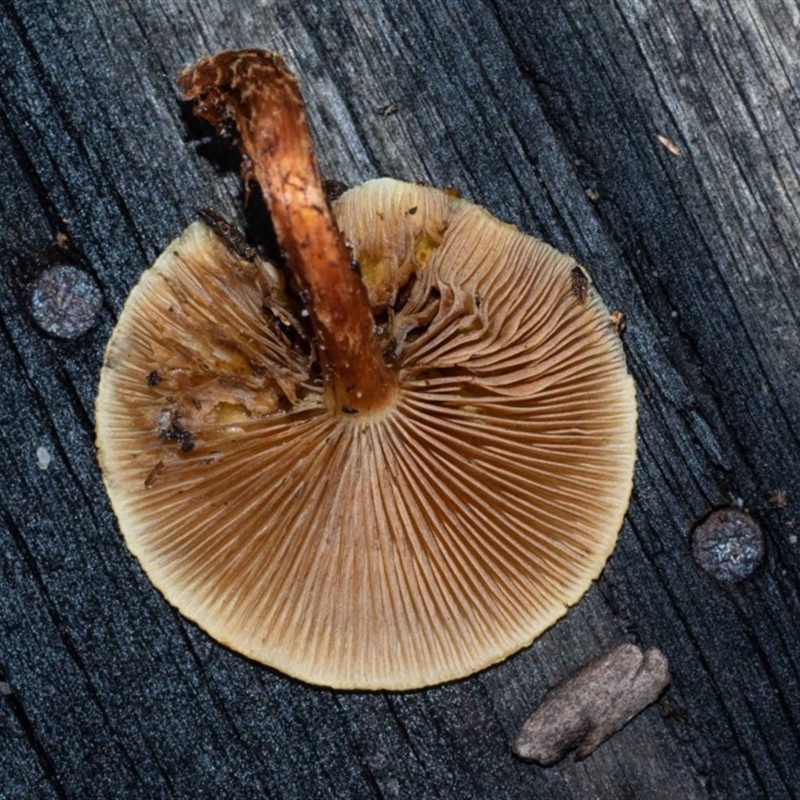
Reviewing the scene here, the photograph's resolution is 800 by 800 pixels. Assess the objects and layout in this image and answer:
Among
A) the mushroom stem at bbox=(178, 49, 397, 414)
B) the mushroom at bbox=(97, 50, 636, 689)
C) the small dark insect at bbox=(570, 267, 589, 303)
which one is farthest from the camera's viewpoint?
the small dark insect at bbox=(570, 267, 589, 303)

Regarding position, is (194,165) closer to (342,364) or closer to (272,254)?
(272,254)

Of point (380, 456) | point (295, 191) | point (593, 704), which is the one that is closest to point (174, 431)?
point (380, 456)

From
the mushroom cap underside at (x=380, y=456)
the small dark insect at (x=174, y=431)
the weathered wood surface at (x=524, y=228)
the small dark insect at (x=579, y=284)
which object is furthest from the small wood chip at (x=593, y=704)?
the small dark insect at (x=174, y=431)

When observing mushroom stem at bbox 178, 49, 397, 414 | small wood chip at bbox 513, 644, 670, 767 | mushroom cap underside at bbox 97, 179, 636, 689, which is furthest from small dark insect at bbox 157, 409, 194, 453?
small wood chip at bbox 513, 644, 670, 767

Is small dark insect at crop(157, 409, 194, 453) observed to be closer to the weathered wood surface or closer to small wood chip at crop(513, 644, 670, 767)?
the weathered wood surface

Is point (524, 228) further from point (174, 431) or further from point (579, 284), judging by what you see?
point (174, 431)

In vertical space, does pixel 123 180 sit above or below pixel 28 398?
above

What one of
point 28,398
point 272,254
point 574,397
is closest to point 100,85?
point 272,254
